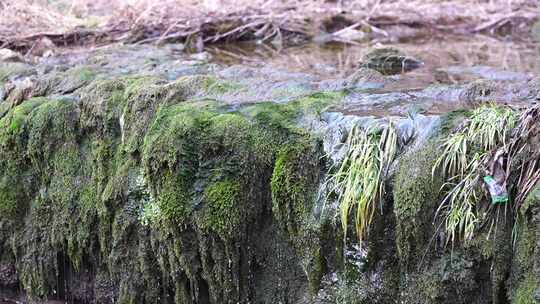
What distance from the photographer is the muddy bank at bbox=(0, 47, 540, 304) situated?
13.3ft

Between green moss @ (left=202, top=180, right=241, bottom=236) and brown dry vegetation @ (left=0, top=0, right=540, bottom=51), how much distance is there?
6885 millimetres

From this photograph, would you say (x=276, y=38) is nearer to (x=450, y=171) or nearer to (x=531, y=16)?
(x=531, y=16)

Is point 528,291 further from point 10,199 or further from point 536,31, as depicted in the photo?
point 536,31

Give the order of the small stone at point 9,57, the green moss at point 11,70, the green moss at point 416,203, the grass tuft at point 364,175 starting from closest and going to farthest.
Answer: the green moss at point 416,203
the grass tuft at point 364,175
the green moss at point 11,70
the small stone at point 9,57

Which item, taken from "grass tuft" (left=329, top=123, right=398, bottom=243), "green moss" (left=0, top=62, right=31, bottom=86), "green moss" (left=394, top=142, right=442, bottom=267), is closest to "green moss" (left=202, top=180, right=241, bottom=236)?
"grass tuft" (left=329, top=123, right=398, bottom=243)

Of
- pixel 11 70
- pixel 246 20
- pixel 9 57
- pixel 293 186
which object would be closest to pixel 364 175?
pixel 293 186

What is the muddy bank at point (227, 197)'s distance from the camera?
4066mm

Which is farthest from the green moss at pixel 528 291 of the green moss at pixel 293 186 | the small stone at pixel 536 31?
the small stone at pixel 536 31

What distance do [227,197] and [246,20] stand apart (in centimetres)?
784

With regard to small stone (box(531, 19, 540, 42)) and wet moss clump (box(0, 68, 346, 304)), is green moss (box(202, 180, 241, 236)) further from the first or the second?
small stone (box(531, 19, 540, 42))

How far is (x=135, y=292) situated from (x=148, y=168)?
103 cm

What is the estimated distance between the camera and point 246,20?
12172mm

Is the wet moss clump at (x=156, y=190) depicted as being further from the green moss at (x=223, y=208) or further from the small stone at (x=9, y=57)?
the small stone at (x=9, y=57)

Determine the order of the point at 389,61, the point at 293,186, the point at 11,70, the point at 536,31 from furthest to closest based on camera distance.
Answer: the point at 536,31
the point at 389,61
the point at 11,70
the point at 293,186
